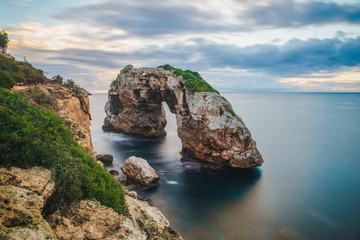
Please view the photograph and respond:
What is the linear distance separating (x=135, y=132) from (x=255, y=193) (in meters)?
28.8

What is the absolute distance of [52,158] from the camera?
6.70 m

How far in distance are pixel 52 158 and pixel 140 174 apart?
15.7 m

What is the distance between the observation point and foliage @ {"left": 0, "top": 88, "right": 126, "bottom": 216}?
238 inches

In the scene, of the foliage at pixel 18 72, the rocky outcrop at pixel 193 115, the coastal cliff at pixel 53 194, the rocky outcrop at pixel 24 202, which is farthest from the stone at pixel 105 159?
the rocky outcrop at pixel 24 202

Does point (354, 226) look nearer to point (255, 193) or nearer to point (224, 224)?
point (255, 193)

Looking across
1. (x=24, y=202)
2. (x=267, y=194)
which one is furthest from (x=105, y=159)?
(x=24, y=202)

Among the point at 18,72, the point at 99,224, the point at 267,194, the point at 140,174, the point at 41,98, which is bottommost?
the point at 267,194

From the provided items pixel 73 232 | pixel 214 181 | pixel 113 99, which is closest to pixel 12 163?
pixel 73 232

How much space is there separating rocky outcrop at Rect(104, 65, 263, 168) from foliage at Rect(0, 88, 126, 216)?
18863 millimetres

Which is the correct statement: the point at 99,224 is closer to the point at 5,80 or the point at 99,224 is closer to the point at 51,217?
the point at 51,217

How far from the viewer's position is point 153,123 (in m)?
43.4

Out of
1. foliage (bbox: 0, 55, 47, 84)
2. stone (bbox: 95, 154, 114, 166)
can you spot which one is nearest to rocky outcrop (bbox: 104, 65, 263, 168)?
stone (bbox: 95, 154, 114, 166)

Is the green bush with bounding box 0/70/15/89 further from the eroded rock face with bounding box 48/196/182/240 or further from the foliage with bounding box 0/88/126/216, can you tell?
the eroded rock face with bounding box 48/196/182/240

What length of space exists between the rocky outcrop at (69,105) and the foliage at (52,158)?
10.9 feet
